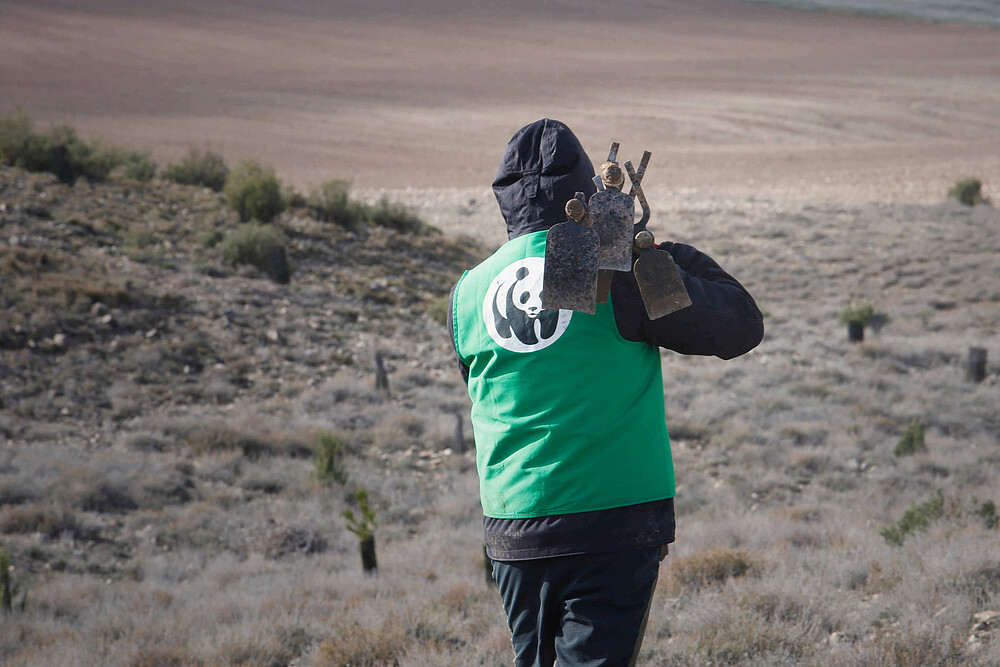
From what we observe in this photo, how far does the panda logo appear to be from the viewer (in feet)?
5.64

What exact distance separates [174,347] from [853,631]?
9.65m

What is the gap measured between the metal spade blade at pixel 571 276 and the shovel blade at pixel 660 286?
10 centimetres

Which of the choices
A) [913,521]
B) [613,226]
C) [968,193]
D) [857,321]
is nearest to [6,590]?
[613,226]

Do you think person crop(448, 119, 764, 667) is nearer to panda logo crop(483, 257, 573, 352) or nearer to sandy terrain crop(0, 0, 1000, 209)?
panda logo crop(483, 257, 573, 352)

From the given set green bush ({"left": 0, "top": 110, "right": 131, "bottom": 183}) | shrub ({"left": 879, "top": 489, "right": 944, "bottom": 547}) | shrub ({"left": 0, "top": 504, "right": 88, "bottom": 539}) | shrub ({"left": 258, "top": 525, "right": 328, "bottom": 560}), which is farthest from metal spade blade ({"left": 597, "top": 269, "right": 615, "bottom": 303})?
green bush ({"left": 0, "top": 110, "right": 131, "bottom": 183})

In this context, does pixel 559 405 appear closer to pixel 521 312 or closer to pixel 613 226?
pixel 521 312

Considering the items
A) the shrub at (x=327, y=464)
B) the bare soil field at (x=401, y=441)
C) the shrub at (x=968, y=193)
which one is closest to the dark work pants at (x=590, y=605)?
the bare soil field at (x=401, y=441)

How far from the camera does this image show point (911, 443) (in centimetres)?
800

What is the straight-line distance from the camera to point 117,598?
199 inches

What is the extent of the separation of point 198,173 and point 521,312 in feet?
71.8

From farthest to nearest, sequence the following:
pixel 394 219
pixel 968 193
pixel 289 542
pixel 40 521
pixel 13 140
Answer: pixel 968 193 < pixel 394 219 < pixel 13 140 < pixel 40 521 < pixel 289 542

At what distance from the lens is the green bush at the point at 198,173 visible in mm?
21531

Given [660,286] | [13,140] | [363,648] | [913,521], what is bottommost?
[363,648]

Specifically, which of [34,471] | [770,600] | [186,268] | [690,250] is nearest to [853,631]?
[770,600]
